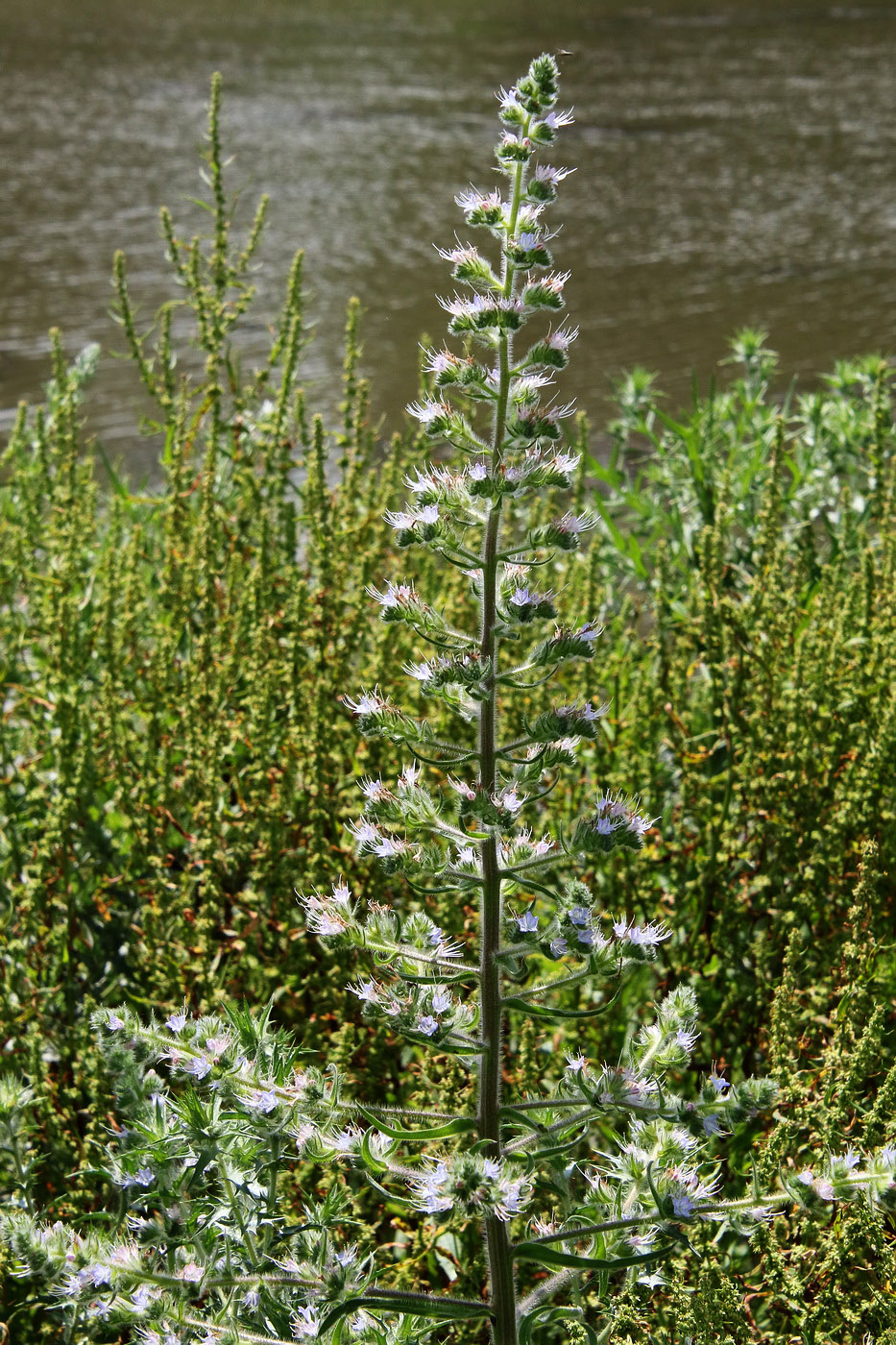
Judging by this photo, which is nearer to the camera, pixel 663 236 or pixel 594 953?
pixel 594 953

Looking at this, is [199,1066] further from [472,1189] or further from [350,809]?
[350,809]

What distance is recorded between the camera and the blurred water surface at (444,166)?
8648 mm

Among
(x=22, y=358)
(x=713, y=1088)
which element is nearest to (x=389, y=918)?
(x=713, y=1088)

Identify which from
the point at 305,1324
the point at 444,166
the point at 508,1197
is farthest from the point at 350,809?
the point at 444,166

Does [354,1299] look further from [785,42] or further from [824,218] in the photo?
[785,42]

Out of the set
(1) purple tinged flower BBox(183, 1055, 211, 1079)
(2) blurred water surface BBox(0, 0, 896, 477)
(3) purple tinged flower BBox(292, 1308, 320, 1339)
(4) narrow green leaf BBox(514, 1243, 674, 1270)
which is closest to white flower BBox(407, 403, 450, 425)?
(1) purple tinged flower BBox(183, 1055, 211, 1079)

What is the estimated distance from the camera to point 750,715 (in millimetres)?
3412

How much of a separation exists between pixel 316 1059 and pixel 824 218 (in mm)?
9221

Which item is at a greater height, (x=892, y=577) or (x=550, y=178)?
(x=550, y=178)

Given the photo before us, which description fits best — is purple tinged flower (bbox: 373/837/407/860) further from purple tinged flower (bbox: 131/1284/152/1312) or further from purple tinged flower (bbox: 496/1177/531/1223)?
purple tinged flower (bbox: 131/1284/152/1312)

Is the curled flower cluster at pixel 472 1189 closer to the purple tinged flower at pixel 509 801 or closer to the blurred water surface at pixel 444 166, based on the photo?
the purple tinged flower at pixel 509 801

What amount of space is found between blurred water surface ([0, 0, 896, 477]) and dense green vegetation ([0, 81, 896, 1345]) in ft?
8.41

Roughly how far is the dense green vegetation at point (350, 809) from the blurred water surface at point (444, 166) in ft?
8.41

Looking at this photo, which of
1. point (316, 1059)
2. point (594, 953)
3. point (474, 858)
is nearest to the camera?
point (594, 953)
